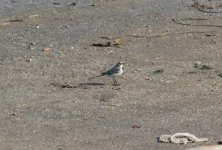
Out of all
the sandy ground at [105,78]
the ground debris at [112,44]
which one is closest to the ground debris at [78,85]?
the sandy ground at [105,78]

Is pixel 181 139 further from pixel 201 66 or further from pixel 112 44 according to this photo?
pixel 112 44

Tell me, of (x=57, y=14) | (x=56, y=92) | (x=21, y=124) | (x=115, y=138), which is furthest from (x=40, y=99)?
(x=57, y=14)

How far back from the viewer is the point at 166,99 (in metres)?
12.2

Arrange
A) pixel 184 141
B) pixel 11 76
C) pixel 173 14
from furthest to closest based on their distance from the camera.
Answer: pixel 173 14 → pixel 11 76 → pixel 184 141

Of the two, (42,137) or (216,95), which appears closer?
(42,137)

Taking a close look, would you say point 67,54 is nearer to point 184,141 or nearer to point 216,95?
point 216,95

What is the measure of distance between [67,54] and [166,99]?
3.34m

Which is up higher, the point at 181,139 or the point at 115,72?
the point at 181,139

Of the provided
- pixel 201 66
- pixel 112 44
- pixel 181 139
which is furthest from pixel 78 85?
pixel 181 139

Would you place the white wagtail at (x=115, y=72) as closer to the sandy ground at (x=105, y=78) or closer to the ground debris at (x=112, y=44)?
the sandy ground at (x=105, y=78)

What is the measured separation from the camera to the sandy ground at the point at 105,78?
A: 10758 mm

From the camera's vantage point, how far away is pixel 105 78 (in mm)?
13500

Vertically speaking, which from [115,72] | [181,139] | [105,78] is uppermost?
[181,139]

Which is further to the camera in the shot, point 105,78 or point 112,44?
point 112,44
